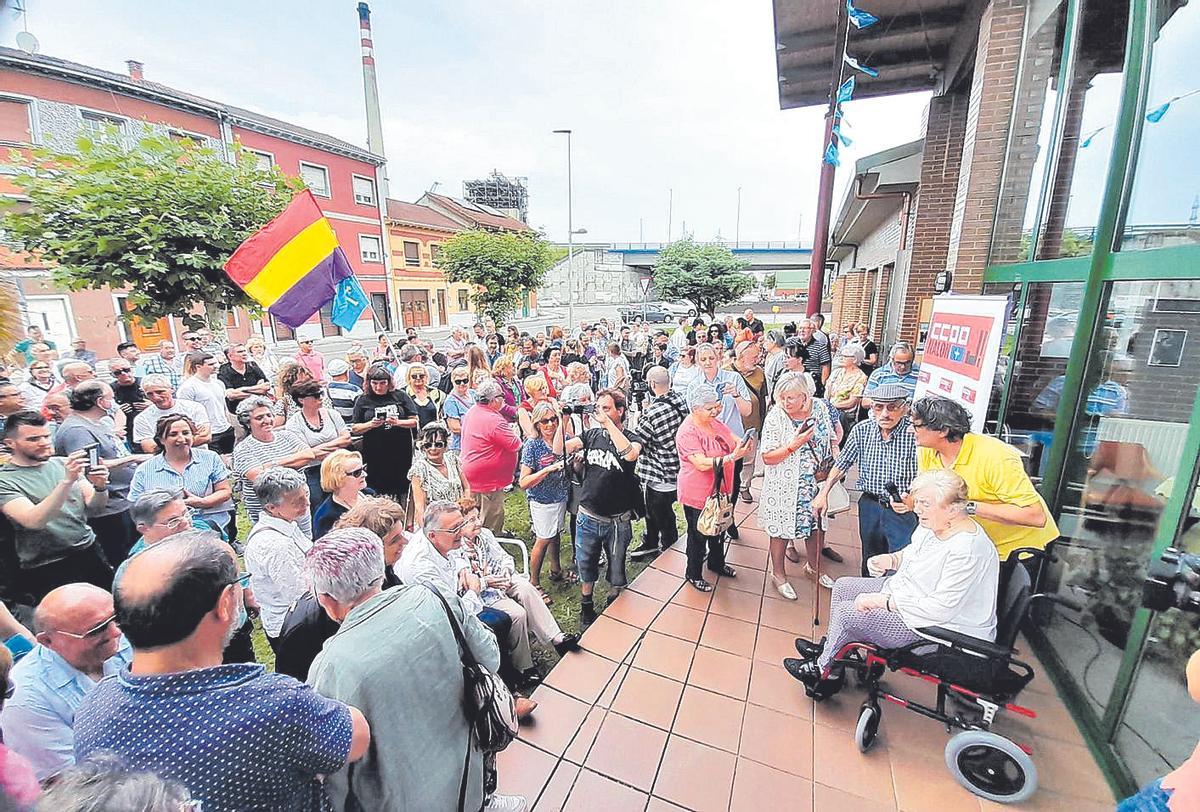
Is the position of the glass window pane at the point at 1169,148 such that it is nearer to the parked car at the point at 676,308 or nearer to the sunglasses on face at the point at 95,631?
the sunglasses on face at the point at 95,631

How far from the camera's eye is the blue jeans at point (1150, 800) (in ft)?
4.02

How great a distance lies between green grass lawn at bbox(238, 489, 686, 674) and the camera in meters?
3.29

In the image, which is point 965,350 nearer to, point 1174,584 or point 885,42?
point 1174,584

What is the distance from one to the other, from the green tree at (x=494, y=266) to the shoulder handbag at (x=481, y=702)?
18402 millimetres

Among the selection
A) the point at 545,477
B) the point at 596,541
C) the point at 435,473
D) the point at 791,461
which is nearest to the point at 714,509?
the point at 791,461

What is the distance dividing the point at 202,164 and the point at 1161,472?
10.2 meters

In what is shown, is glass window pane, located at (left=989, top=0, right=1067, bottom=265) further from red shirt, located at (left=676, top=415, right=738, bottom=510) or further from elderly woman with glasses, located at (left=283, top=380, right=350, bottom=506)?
elderly woman with glasses, located at (left=283, top=380, right=350, bottom=506)

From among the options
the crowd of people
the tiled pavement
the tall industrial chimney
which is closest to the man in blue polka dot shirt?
the crowd of people

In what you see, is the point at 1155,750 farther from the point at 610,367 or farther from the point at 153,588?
the point at 610,367

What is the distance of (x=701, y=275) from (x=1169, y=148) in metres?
26.1

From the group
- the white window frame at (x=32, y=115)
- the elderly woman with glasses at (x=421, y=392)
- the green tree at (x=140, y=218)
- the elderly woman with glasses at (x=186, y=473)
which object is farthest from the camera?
the white window frame at (x=32, y=115)

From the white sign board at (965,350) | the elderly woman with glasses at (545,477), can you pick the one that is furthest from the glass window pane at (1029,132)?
the elderly woman with glasses at (545,477)

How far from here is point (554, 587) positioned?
4.05 m

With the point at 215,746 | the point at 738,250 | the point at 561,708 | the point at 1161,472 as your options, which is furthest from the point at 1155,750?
the point at 738,250
